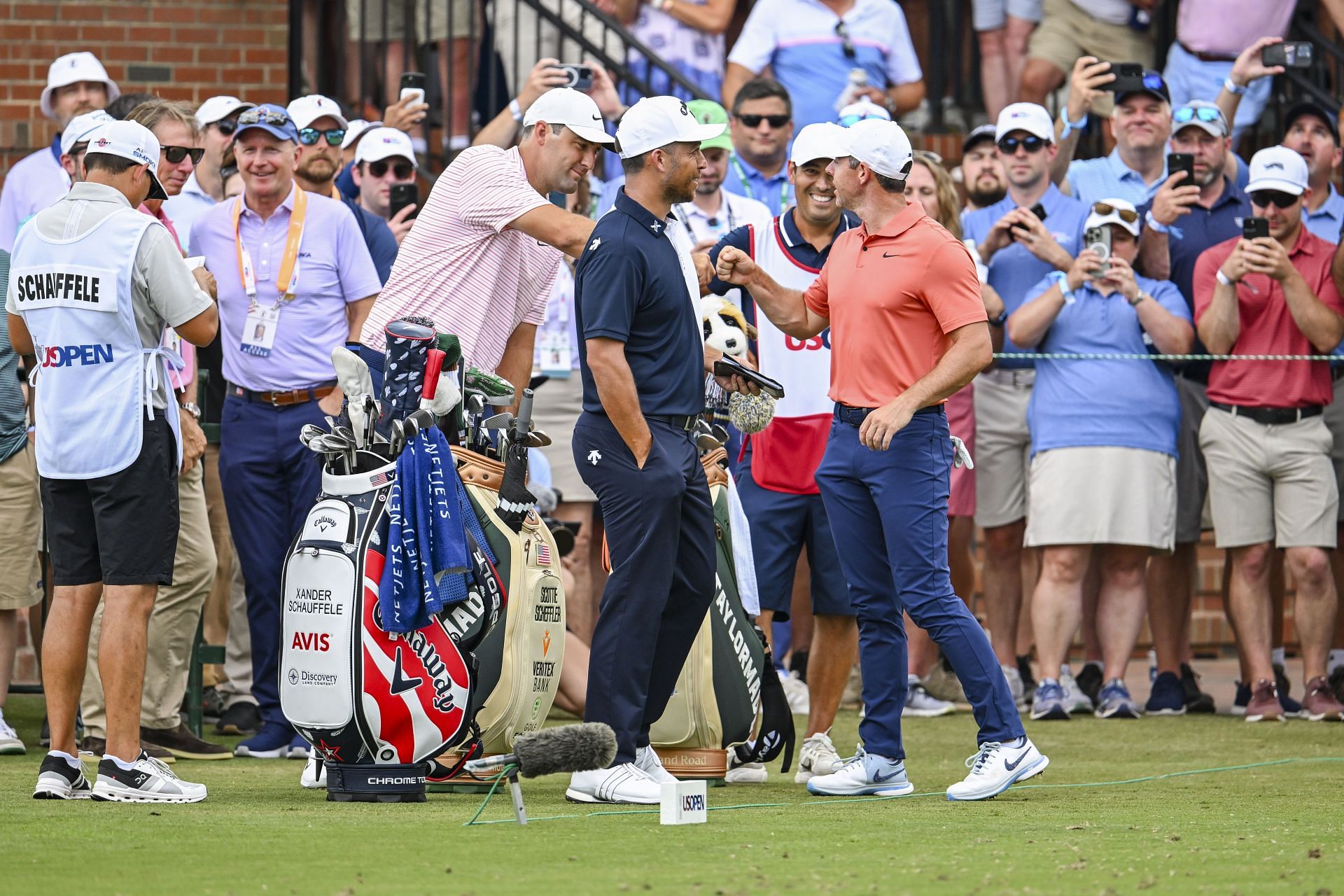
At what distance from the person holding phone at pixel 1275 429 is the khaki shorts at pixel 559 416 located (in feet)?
10.00

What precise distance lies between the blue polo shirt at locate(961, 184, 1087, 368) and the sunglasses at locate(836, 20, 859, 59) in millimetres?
2039

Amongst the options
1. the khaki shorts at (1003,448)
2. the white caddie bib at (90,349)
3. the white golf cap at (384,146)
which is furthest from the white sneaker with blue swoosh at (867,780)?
the white golf cap at (384,146)

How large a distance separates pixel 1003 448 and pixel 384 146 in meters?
3.40

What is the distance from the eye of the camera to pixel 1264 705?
948 cm

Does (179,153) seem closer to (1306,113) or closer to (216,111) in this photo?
(216,111)

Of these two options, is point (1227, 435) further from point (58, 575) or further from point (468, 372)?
point (58, 575)

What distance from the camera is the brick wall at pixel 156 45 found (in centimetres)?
1208

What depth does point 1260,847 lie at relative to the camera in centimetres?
525

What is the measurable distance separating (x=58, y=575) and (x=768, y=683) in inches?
96.4

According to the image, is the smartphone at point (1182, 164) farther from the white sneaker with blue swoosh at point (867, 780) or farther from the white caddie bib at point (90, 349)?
the white caddie bib at point (90, 349)

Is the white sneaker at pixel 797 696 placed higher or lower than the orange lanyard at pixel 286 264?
lower

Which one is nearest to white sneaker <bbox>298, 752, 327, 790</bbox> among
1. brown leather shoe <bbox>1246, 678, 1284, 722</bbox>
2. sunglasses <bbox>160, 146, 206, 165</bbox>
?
sunglasses <bbox>160, 146, 206, 165</bbox>

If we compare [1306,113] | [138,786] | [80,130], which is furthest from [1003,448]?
[138,786]

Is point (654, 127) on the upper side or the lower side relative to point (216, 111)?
lower
